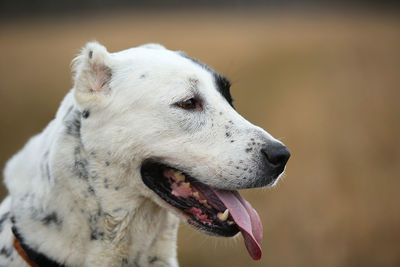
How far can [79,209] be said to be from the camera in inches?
108

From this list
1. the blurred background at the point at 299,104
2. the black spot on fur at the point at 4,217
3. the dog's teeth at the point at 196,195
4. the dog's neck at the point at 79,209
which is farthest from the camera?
the blurred background at the point at 299,104

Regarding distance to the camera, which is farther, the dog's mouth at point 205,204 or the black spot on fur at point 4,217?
the black spot on fur at point 4,217

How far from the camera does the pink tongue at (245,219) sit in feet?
9.04

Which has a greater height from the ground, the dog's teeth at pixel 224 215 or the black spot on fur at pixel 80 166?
the dog's teeth at pixel 224 215

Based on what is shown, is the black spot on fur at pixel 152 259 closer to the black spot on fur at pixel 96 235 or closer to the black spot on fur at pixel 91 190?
the black spot on fur at pixel 96 235

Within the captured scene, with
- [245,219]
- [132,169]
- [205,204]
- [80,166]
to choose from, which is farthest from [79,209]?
[245,219]

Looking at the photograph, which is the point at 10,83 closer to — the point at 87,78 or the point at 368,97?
the point at 368,97

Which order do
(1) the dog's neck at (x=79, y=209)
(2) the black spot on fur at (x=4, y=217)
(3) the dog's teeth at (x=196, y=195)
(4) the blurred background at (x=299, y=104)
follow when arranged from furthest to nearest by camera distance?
(4) the blurred background at (x=299, y=104), (2) the black spot on fur at (x=4, y=217), (3) the dog's teeth at (x=196, y=195), (1) the dog's neck at (x=79, y=209)

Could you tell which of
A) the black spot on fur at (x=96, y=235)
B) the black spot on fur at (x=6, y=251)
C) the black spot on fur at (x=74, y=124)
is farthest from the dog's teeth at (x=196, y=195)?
the black spot on fur at (x=6, y=251)

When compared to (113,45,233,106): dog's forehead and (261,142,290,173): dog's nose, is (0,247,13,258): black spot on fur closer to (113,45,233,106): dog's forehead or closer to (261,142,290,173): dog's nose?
(113,45,233,106): dog's forehead

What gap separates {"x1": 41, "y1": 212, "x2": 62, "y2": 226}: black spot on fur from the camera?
2.74m

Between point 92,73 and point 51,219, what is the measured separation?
34.1 inches

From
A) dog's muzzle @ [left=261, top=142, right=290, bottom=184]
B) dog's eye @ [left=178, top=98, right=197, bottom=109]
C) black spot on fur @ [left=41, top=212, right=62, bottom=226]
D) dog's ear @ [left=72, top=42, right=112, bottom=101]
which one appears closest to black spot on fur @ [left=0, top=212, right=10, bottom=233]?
black spot on fur @ [left=41, top=212, right=62, bottom=226]

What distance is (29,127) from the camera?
9531 mm
